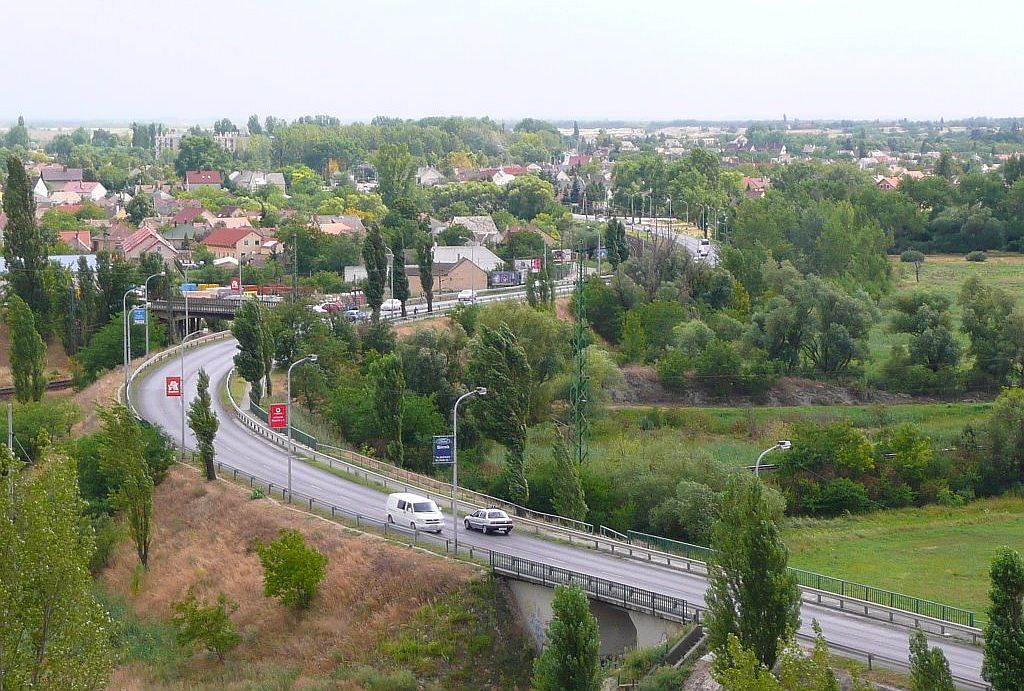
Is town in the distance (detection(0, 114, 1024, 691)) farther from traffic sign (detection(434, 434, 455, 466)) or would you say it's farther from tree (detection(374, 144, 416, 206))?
tree (detection(374, 144, 416, 206))

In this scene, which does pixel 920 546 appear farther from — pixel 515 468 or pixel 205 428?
pixel 205 428

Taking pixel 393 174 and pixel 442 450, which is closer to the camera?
pixel 442 450

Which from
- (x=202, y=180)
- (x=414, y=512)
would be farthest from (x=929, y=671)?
(x=202, y=180)

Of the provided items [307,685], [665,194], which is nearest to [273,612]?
[307,685]

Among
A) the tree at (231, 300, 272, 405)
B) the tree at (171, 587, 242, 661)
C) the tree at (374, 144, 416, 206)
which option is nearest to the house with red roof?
the tree at (374, 144, 416, 206)

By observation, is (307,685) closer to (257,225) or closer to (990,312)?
(990,312)

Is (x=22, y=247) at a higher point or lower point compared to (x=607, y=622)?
higher
